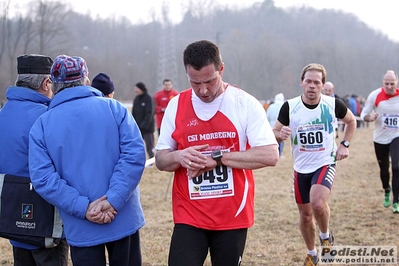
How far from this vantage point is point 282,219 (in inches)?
308

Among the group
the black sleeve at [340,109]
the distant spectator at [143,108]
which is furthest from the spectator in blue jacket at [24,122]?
the distant spectator at [143,108]

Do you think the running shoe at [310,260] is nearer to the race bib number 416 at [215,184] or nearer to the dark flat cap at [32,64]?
the race bib number 416 at [215,184]

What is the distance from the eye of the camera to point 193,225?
3.29 metres

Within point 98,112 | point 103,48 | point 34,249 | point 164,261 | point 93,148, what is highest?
point 103,48

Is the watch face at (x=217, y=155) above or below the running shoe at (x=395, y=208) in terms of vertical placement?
above

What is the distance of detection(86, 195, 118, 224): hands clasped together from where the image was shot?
309cm

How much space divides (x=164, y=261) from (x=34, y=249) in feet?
8.03

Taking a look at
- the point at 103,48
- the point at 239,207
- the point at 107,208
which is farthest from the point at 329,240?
the point at 103,48

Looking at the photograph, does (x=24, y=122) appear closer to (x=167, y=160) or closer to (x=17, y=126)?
(x=17, y=126)

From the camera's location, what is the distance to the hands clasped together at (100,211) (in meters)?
3.09

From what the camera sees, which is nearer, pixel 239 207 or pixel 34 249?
pixel 239 207

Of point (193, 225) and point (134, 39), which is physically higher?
point (134, 39)

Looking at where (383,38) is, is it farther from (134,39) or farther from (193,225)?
(193,225)

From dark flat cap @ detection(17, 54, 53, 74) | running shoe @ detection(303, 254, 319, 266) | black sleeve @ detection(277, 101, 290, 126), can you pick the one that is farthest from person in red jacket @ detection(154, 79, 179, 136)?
dark flat cap @ detection(17, 54, 53, 74)
